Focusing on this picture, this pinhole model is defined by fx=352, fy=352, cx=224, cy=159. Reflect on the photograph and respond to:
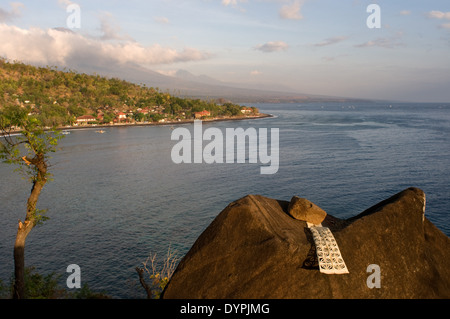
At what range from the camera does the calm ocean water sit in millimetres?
28750

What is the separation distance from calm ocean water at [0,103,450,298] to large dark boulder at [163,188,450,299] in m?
14.0

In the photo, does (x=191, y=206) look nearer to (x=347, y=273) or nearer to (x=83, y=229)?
(x=83, y=229)

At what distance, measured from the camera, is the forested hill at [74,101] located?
145875 millimetres

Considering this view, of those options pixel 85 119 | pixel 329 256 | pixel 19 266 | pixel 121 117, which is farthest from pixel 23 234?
pixel 121 117

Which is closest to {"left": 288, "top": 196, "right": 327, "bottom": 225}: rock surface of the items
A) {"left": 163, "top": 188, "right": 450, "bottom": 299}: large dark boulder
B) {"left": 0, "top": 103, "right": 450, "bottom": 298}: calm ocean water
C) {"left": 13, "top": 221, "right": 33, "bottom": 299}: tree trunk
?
{"left": 163, "top": 188, "right": 450, "bottom": 299}: large dark boulder

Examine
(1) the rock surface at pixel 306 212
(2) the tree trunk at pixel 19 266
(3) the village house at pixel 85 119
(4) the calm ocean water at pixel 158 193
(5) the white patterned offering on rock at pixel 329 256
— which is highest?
(3) the village house at pixel 85 119

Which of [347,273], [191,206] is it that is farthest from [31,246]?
[347,273]

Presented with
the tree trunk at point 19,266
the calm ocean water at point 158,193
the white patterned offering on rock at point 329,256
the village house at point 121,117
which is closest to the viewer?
the white patterned offering on rock at point 329,256

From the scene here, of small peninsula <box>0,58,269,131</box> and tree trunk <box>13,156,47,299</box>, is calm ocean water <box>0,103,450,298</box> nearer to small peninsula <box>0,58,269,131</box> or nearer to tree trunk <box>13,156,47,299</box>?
tree trunk <box>13,156,47,299</box>

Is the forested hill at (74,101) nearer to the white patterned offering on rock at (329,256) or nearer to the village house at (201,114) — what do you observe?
the village house at (201,114)

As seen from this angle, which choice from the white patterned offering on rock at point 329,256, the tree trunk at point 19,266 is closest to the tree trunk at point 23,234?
the tree trunk at point 19,266

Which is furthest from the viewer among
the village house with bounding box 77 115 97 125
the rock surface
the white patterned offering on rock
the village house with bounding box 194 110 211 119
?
the village house with bounding box 194 110 211 119

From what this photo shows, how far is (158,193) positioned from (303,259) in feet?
124

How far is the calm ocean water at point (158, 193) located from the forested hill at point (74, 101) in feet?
247
